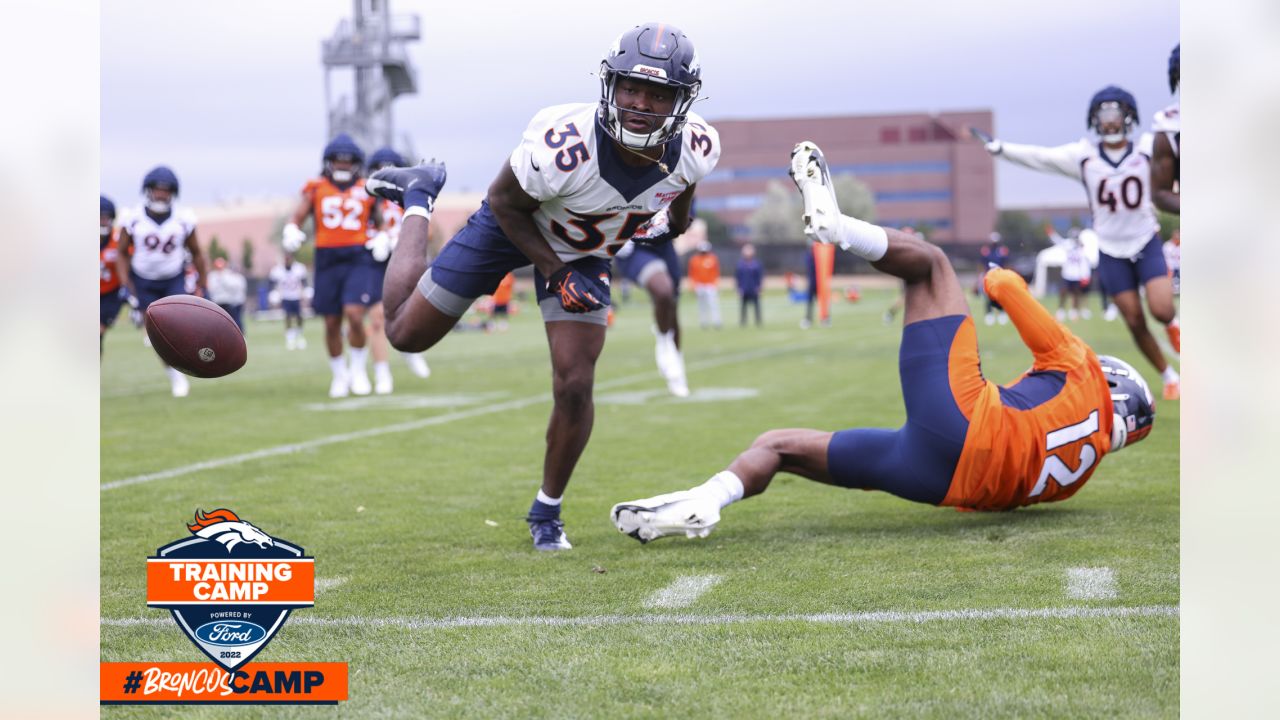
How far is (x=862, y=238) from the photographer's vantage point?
14.9ft

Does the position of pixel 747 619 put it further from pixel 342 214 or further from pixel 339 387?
pixel 342 214

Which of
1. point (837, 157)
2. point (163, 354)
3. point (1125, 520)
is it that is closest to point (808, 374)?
point (1125, 520)

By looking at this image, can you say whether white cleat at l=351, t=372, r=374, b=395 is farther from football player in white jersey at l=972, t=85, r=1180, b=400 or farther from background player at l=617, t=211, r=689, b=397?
football player in white jersey at l=972, t=85, r=1180, b=400

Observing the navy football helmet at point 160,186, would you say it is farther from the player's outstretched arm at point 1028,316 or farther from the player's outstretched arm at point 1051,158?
the player's outstretched arm at point 1028,316

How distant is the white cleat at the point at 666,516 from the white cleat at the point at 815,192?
1.00 m

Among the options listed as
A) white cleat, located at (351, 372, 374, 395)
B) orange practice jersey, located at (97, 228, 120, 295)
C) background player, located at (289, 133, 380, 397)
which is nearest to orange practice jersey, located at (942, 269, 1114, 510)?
background player, located at (289, 133, 380, 397)

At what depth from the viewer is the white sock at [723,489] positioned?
4398 millimetres

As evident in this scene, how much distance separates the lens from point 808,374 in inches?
508

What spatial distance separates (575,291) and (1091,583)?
6.16 ft

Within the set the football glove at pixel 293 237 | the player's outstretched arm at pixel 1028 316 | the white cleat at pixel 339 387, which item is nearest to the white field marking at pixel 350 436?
the white cleat at pixel 339 387

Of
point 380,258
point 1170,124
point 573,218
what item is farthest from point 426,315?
point 380,258

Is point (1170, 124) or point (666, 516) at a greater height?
point (1170, 124)
